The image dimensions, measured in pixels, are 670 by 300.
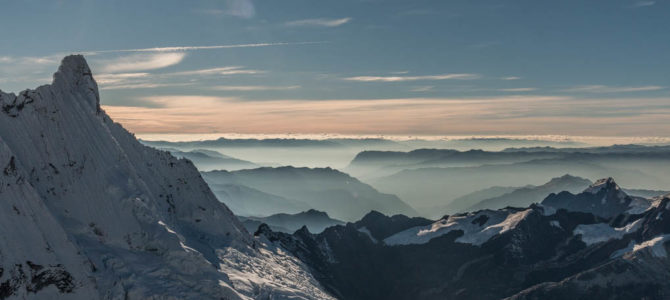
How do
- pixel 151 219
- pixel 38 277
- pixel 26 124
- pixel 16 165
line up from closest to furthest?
pixel 38 277
pixel 16 165
pixel 26 124
pixel 151 219

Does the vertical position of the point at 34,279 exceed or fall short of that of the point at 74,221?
it falls short

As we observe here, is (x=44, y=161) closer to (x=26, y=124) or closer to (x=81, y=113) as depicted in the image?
(x=26, y=124)

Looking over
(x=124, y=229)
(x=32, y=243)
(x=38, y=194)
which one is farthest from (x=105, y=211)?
(x=32, y=243)

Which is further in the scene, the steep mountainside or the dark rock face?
the steep mountainside

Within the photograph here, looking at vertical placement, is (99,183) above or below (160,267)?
above

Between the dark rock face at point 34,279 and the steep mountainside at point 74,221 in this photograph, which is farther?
the steep mountainside at point 74,221

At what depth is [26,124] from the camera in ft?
563

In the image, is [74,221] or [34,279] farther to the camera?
[74,221]

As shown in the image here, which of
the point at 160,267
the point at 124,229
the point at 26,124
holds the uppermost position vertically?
the point at 26,124

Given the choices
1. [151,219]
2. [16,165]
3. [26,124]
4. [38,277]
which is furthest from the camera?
[151,219]

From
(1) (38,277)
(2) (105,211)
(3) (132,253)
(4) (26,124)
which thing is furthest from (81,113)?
(1) (38,277)

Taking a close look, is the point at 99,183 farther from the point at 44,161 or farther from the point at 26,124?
the point at 26,124

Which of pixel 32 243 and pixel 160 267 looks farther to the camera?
pixel 160 267

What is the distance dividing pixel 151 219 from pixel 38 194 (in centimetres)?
4246
